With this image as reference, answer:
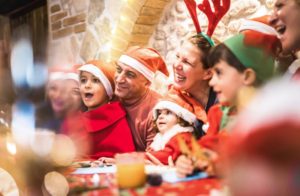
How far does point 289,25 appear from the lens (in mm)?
699

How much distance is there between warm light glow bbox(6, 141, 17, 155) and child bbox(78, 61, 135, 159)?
0.94 feet

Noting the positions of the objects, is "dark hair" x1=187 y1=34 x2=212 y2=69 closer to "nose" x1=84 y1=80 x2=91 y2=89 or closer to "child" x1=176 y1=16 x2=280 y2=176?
"child" x1=176 y1=16 x2=280 y2=176

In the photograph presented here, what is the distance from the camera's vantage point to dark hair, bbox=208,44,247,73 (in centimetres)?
67

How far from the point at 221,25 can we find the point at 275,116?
1038 millimetres

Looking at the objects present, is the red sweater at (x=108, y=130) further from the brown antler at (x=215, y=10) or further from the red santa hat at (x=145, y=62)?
the brown antler at (x=215, y=10)

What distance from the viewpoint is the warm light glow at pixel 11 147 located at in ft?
3.40

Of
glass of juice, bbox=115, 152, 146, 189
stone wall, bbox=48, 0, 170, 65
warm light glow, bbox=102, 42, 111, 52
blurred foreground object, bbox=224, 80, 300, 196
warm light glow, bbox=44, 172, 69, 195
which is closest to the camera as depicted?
blurred foreground object, bbox=224, 80, 300, 196

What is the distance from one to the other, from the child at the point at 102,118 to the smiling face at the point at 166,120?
8.9 inches

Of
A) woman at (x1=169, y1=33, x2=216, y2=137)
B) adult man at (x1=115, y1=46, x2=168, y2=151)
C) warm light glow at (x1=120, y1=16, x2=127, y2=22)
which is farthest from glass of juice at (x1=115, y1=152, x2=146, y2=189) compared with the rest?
warm light glow at (x1=120, y1=16, x2=127, y2=22)

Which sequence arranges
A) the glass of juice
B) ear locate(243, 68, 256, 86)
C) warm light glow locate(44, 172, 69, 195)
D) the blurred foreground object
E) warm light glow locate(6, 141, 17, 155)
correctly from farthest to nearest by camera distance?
warm light glow locate(6, 141, 17, 155) → warm light glow locate(44, 172, 69, 195) → the glass of juice → ear locate(243, 68, 256, 86) → the blurred foreground object

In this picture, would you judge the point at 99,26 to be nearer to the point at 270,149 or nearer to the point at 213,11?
the point at 213,11

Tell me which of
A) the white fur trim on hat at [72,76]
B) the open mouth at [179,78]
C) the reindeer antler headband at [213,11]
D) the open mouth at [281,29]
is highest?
the reindeer antler headband at [213,11]

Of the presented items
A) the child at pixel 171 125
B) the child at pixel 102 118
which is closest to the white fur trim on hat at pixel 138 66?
the child at pixel 102 118

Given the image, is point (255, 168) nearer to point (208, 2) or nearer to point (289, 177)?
point (289, 177)
